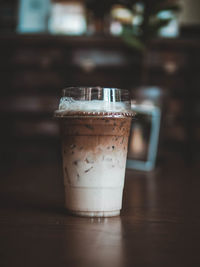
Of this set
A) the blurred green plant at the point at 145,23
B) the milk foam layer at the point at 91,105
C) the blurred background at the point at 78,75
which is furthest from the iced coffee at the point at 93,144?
the blurred background at the point at 78,75

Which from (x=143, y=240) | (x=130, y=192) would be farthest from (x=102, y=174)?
(x=130, y=192)

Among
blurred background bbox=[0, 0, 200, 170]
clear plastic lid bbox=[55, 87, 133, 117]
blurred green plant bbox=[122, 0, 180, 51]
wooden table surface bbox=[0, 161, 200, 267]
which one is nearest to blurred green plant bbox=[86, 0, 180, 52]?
blurred green plant bbox=[122, 0, 180, 51]

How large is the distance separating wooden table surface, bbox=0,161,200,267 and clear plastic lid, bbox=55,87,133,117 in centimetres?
27

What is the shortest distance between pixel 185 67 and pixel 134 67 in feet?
1.66

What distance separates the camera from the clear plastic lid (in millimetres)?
1005

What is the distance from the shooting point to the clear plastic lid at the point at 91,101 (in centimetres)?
100

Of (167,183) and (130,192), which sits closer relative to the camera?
(130,192)

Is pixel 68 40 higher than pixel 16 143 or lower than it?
higher

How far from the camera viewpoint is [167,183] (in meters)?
1.97

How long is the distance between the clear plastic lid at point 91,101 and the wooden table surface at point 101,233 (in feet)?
0.89

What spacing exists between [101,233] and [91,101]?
33 centimetres

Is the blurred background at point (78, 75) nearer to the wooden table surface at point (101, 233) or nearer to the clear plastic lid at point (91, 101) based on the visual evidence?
the wooden table surface at point (101, 233)

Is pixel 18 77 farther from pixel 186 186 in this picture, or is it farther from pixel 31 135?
pixel 186 186

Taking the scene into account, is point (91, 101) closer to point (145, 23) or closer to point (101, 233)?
point (101, 233)
